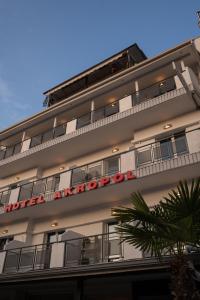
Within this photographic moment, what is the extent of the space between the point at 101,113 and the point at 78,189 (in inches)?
234

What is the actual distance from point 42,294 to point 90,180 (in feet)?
20.0

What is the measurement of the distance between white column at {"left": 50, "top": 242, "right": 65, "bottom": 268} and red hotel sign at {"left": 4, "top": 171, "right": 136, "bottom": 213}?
2.81m

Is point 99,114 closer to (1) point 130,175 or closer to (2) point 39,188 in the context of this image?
(2) point 39,188

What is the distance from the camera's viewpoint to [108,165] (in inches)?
627

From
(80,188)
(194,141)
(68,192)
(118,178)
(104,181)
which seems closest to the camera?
(194,141)

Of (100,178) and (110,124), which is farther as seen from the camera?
(110,124)

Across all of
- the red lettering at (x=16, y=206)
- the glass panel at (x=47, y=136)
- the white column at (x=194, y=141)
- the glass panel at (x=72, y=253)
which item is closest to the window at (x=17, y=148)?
Result: the glass panel at (x=47, y=136)

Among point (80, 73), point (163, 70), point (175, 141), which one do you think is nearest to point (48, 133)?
point (80, 73)

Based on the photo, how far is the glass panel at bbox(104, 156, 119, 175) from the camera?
15.6m

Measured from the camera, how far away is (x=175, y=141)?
45.3 ft

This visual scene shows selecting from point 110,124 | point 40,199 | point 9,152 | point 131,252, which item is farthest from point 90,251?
point 9,152

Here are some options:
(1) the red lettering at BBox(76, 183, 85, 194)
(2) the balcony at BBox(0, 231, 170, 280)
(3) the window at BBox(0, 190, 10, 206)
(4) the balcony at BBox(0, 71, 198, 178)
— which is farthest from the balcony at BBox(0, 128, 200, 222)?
(2) the balcony at BBox(0, 231, 170, 280)

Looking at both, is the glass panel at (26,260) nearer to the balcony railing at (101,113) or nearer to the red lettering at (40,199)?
the red lettering at (40,199)

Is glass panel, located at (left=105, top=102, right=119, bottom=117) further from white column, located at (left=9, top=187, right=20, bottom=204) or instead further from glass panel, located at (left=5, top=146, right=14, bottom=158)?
glass panel, located at (left=5, top=146, right=14, bottom=158)
